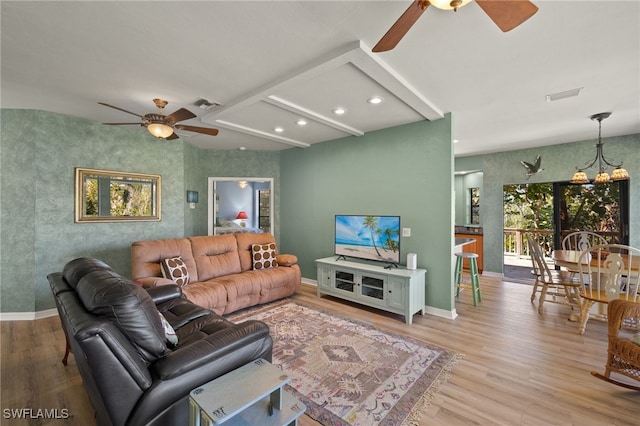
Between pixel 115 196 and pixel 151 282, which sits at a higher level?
pixel 115 196

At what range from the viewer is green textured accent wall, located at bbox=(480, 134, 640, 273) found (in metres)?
4.59

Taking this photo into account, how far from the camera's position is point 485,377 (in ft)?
7.51

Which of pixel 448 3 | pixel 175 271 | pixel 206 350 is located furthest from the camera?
pixel 175 271

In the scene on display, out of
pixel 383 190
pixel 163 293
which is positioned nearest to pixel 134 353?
pixel 163 293

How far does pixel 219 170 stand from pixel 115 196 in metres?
1.93

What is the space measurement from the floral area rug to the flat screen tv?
1.11 m

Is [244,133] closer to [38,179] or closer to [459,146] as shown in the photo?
[38,179]

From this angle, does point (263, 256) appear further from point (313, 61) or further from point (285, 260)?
point (313, 61)

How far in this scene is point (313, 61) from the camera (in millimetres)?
2291

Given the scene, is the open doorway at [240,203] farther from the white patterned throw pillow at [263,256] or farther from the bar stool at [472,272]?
the bar stool at [472,272]

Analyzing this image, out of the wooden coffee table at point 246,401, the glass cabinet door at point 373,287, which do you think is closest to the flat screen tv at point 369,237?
the glass cabinet door at point 373,287

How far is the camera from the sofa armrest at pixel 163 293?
2639mm

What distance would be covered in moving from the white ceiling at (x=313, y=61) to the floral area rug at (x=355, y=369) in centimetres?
258

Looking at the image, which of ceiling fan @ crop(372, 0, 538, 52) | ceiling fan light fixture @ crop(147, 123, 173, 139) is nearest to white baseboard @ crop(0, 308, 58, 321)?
ceiling fan light fixture @ crop(147, 123, 173, 139)
